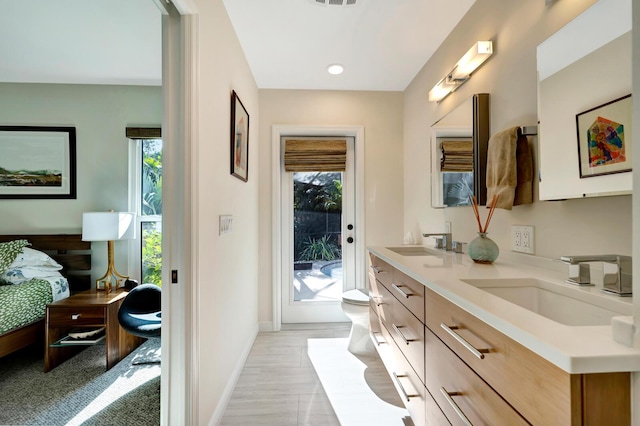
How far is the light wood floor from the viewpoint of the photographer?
5.33ft

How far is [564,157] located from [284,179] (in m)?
2.37

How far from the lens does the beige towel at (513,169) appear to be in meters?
1.32

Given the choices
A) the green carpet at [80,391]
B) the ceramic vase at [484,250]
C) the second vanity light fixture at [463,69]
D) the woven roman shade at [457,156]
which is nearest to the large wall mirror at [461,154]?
the woven roman shade at [457,156]

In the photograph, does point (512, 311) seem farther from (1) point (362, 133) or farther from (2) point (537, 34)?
(1) point (362, 133)

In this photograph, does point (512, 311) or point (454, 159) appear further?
point (454, 159)

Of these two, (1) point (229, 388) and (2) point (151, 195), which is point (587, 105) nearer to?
(1) point (229, 388)

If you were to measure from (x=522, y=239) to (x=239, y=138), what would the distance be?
186cm

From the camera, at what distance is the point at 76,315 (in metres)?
2.08

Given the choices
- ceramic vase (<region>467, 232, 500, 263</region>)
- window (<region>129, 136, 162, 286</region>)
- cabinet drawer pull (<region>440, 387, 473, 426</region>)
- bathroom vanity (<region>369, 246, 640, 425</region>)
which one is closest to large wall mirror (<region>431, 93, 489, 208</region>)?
ceramic vase (<region>467, 232, 500, 263</region>)

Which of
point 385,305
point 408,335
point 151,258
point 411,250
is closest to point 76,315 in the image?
point 151,258

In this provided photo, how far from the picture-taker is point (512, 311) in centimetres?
69

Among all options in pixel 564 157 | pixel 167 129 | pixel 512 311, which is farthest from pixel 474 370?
pixel 167 129

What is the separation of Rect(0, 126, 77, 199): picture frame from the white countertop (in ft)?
10.8

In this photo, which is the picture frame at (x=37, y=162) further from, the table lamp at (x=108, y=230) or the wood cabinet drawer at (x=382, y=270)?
the wood cabinet drawer at (x=382, y=270)
